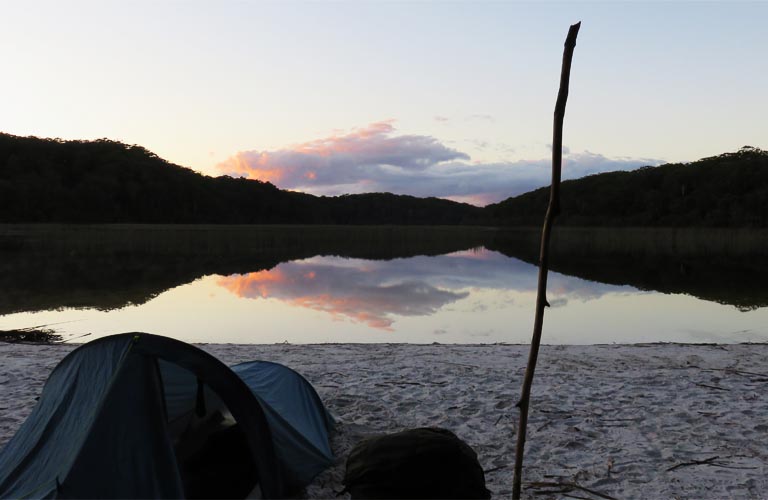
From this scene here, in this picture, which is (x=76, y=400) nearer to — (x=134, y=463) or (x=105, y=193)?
(x=134, y=463)

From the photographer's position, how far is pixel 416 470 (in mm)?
3363

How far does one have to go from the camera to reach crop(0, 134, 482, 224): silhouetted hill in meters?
91.3

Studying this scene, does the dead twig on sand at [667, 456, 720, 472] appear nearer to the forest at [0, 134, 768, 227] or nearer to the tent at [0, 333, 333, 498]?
the tent at [0, 333, 333, 498]

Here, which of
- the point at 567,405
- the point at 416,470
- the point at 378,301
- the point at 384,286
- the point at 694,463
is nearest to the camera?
the point at 416,470

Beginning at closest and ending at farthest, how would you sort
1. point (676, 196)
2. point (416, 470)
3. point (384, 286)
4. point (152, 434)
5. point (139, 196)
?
point (416, 470) < point (152, 434) < point (384, 286) < point (676, 196) < point (139, 196)

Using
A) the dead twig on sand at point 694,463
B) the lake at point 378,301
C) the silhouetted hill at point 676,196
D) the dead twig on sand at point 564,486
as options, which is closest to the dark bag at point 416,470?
the dead twig on sand at point 564,486

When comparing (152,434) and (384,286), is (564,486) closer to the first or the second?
(152,434)

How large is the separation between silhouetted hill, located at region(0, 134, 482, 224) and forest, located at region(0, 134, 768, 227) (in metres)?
0.20

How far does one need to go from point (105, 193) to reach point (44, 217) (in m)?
11.5

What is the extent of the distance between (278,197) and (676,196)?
78.1 meters

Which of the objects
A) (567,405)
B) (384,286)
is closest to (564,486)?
(567,405)

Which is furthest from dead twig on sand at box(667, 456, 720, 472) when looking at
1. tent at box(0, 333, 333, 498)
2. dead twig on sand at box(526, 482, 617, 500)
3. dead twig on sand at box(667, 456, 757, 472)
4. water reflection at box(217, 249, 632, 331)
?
water reflection at box(217, 249, 632, 331)

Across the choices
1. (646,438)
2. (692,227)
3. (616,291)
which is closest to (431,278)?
(616,291)

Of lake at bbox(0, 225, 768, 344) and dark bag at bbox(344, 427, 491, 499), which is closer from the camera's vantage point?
dark bag at bbox(344, 427, 491, 499)
